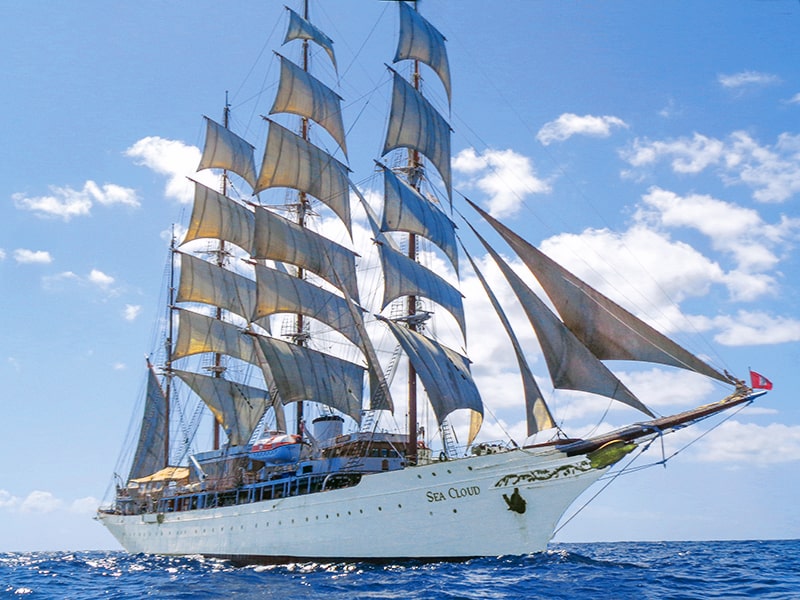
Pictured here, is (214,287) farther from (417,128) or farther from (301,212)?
(417,128)

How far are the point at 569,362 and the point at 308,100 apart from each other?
2966 cm

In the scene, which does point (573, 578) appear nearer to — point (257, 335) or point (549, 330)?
point (549, 330)

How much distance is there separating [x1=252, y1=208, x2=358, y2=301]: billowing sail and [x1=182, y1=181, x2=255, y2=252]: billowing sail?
885 cm

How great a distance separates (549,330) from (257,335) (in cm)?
2122

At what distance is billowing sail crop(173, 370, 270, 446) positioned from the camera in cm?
5578

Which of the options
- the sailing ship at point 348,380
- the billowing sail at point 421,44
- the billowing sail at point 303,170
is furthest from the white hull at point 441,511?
the billowing sail at point 421,44

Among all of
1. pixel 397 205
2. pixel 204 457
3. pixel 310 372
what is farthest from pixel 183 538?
pixel 397 205

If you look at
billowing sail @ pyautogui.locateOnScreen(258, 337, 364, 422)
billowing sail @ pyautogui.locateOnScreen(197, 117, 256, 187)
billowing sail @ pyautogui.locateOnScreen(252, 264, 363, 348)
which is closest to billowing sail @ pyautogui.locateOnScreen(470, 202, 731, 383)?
billowing sail @ pyautogui.locateOnScreen(258, 337, 364, 422)

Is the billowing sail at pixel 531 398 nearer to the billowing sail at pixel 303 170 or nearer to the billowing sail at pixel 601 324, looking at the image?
the billowing sail at pixel 601 324

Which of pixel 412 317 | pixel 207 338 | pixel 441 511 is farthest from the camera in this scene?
pixel 207 338

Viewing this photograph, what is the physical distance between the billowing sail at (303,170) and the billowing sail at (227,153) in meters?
12.2

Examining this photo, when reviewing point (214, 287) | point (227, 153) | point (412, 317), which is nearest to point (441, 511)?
point (412, 317)

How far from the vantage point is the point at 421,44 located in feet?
148

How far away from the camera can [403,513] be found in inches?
1195
